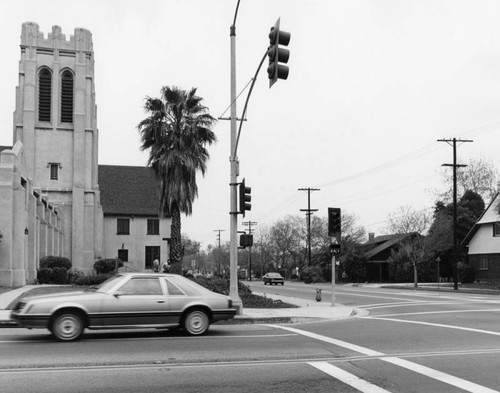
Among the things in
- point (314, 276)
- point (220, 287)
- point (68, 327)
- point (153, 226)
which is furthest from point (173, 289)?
point (314, 276)

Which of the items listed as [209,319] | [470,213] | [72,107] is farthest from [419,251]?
[209,319]

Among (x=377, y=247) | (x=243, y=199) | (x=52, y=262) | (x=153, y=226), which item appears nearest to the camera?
(x=243, y=199)

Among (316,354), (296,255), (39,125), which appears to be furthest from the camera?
(296,255)

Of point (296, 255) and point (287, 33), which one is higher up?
point (287, 33)

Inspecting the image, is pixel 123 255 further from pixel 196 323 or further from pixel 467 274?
pixel 196 323

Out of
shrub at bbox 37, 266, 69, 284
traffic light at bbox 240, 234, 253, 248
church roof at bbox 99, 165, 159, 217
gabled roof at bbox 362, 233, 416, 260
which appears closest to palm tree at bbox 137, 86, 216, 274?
shrub at bbox 37, 266, 69, 284

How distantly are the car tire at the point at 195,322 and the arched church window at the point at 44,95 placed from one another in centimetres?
4163

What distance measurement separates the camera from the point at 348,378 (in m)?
8.41

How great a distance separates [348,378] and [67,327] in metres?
6.22

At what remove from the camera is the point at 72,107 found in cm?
5116

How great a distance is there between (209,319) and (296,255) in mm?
81100

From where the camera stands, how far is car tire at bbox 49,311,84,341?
12.0 m

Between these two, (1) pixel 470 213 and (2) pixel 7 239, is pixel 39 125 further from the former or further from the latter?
(1) pixel 470 213

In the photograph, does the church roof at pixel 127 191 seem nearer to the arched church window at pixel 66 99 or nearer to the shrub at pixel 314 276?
the arched church window at pixel 66 99
